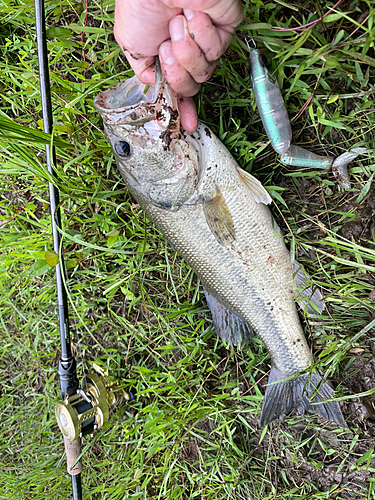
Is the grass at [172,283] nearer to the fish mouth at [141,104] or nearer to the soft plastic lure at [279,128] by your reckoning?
the soft plastic lure at [279,128]

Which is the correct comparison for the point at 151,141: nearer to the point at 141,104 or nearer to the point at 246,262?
the point at 141,104

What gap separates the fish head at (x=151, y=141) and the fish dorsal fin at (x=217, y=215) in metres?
0.11

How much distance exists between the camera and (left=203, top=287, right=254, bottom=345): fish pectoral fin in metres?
2.03

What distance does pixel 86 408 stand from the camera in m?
2.02

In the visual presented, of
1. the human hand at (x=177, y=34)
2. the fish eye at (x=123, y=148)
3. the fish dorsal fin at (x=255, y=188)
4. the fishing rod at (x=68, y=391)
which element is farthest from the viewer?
the fishing rod at (x=68, y=391)

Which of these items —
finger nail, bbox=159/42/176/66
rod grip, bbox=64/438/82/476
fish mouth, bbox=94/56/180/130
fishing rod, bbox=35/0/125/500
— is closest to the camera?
finger nail, bbox=159/42/176/66

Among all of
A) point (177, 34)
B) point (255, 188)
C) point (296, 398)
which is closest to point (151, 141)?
point (177, 34)

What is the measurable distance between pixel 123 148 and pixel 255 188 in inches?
27.0

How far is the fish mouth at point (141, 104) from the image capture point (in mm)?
1531

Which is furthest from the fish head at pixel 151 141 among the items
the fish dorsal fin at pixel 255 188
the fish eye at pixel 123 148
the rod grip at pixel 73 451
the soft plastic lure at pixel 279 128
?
the rod grip at pixel 73 451

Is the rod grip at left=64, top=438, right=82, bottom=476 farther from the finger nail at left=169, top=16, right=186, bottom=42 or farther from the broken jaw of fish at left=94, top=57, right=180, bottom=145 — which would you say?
the finger nail at left=169, top=16, right=186, bottom=42

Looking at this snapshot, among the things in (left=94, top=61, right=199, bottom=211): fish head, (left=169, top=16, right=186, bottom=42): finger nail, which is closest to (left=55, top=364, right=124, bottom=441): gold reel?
(left=94, top=61, right=199, bottom=211): fish head

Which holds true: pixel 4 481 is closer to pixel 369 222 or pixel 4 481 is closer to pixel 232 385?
pixel 232 385

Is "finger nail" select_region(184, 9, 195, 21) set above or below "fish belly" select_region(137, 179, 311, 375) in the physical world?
above
